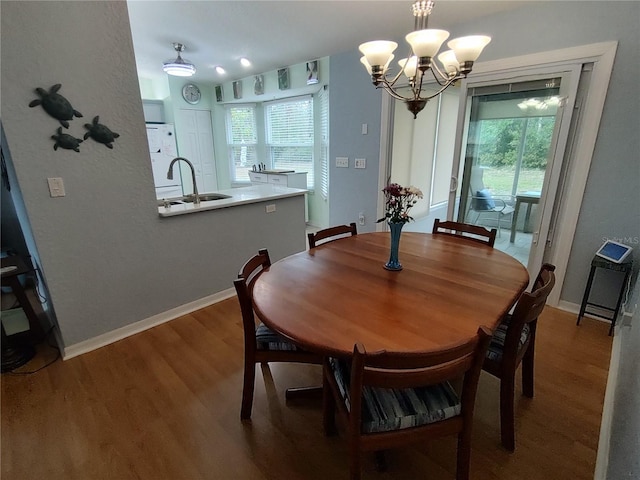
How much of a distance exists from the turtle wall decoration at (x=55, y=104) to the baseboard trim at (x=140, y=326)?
142cm

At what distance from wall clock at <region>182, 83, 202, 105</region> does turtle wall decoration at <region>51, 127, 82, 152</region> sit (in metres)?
4.06

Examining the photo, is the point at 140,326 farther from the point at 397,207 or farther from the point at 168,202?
the point at 397,207

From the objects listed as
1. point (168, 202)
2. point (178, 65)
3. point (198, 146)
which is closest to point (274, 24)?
point (178, 65)

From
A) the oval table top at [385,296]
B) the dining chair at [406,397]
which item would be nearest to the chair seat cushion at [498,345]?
the oval table top at [385,296]

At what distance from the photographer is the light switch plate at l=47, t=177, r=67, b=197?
1.83m

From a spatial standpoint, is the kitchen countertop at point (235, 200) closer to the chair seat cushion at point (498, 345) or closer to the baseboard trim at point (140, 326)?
the baseboard trim at point (140, 326)

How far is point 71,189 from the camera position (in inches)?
75.2

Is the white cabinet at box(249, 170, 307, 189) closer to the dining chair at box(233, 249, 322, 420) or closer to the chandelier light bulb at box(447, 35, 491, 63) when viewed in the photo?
the dining chair at box(233, 249, 322, 420)

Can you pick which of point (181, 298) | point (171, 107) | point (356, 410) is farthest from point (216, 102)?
point (356, 410)

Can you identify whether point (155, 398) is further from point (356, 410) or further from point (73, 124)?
point (73, 124)

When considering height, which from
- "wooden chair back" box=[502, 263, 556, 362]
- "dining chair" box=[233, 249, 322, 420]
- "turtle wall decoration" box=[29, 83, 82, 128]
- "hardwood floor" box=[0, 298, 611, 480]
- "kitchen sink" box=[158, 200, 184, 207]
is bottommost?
"hardwood floor" box=[0, 298, 611, 480]

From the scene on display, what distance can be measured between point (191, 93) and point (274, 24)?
3305mm

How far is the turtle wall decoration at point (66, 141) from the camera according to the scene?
1.80m

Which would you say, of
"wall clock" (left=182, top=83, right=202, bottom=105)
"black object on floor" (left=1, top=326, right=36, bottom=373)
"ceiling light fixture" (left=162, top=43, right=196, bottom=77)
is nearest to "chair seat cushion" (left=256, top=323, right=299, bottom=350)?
"black object on floor" (left=1, top=326, right=36, bottom=373)
